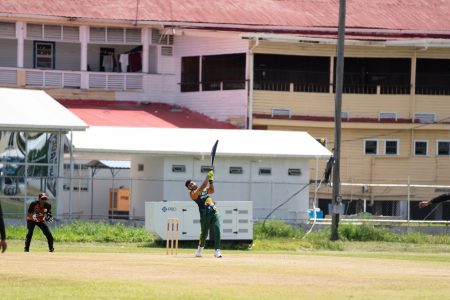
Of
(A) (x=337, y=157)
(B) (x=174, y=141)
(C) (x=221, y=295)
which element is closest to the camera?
(C) (x=221, y=295)

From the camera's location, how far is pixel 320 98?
5516 centimetres

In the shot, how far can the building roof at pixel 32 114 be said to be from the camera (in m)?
42.3

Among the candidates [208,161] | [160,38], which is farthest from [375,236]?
[160,38]

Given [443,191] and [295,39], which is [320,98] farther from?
[443,191]

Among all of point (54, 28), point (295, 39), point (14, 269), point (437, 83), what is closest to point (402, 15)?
point (437, 83)

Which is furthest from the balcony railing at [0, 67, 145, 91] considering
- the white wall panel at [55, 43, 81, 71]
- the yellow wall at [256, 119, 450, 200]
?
the yellow wall at [256, 119, 450, 200]

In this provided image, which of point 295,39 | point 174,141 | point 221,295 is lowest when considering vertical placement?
point 221,295

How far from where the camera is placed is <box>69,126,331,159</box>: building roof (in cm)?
4478

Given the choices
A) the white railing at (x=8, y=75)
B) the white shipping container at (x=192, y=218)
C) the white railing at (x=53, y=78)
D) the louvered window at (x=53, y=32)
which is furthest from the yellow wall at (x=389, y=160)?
the white shipping container at (x=192, y=218)

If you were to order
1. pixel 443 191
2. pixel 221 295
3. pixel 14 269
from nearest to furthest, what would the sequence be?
pixel 221 295 → pixel 14 269 → pixel 443 191

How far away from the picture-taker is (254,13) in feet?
189

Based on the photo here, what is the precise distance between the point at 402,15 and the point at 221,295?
141 ft

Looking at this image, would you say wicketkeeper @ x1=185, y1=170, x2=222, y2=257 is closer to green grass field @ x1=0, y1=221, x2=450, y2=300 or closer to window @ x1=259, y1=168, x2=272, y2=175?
green grass field @ x1=0, y1=221, x2=450, y2=300

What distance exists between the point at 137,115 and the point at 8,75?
235 inches
